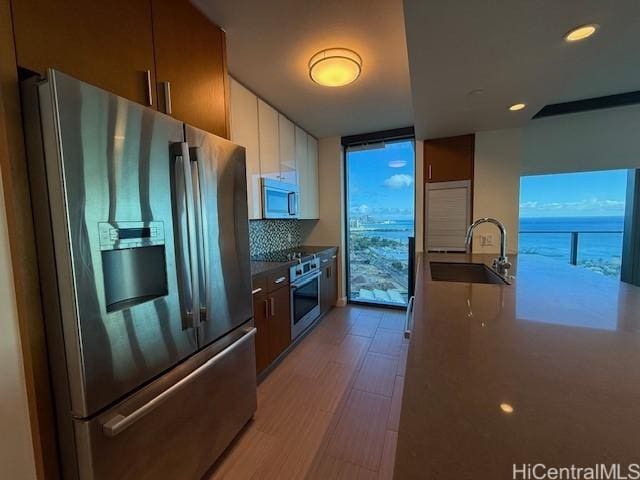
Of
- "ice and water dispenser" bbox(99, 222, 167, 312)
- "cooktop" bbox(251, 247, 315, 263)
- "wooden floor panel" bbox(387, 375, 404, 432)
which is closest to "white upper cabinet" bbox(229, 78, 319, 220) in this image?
"cooktop" bbox(251, 247, 315, 263)

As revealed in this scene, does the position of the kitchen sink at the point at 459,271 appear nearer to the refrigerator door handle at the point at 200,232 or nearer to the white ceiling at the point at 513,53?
the white ceiling at the point at 513,53

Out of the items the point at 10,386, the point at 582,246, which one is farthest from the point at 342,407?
the point at 582,246

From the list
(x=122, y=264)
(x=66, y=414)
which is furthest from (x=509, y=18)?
(x=66, y=414)

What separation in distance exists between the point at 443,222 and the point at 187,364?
8.70ft

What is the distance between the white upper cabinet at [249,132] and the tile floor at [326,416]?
1.43 m

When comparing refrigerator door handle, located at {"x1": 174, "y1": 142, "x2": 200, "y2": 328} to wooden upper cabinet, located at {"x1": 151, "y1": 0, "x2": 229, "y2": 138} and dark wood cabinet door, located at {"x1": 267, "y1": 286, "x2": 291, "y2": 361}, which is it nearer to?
wooden upper cabinet, located at {"x1": 151, "y1": 0, "x2": 229, "y2": 138}

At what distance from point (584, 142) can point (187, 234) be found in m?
3.61

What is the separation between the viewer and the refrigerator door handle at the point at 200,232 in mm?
1171

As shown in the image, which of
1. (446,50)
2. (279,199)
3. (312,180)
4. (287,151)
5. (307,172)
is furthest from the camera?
(312,180)

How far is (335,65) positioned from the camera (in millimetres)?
1772

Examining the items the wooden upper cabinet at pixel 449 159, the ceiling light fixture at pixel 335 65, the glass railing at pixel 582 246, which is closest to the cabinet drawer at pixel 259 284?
the ceiling light fixture at pixel 335 65

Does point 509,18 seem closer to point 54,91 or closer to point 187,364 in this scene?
point 54,91

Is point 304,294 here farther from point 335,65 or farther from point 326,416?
point 335,65

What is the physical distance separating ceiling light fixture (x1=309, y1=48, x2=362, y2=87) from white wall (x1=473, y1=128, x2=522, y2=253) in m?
1.63
